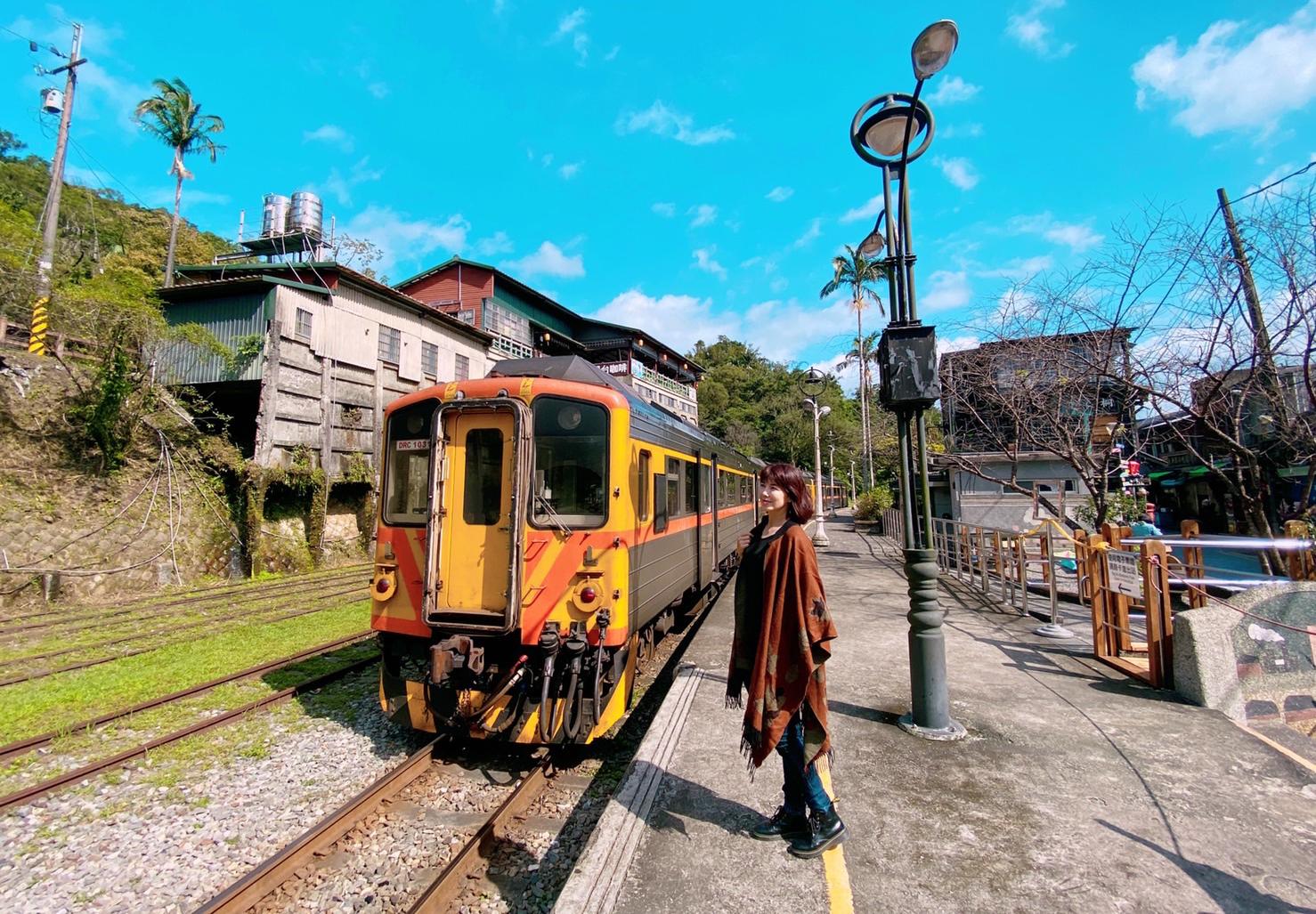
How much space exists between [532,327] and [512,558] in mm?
27623

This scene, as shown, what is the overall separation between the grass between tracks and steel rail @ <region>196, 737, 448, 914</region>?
2927 mm

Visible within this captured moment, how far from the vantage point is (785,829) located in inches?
115

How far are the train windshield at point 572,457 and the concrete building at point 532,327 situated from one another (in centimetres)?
1705

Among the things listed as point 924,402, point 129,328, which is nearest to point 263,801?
point 924,402

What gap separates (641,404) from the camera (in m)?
5.62

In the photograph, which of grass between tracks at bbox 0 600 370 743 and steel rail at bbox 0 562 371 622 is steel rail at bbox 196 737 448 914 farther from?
steel rail at bbox 0 562 371 622

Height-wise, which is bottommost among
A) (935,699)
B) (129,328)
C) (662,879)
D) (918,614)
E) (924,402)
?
(662,879)

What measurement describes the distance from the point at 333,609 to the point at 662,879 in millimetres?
9506

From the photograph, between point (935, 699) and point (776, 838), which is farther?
point (935, 699)

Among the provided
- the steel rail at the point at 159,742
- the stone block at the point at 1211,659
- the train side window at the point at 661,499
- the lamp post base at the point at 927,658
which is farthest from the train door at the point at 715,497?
the stone block at the point at 1211,659

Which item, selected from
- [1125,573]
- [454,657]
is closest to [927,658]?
[1125,573]

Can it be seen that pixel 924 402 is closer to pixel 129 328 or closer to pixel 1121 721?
pixel 1121 721

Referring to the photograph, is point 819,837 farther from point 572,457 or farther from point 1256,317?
point 1256,317

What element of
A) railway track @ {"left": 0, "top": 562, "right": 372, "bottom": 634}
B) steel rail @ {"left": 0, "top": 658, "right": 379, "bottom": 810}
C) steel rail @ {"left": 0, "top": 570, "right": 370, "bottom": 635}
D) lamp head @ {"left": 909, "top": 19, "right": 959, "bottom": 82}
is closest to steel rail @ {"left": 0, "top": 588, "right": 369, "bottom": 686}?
steel rail @ {"left": 0, "top": 570, "right": 370, "bottom": 635}
